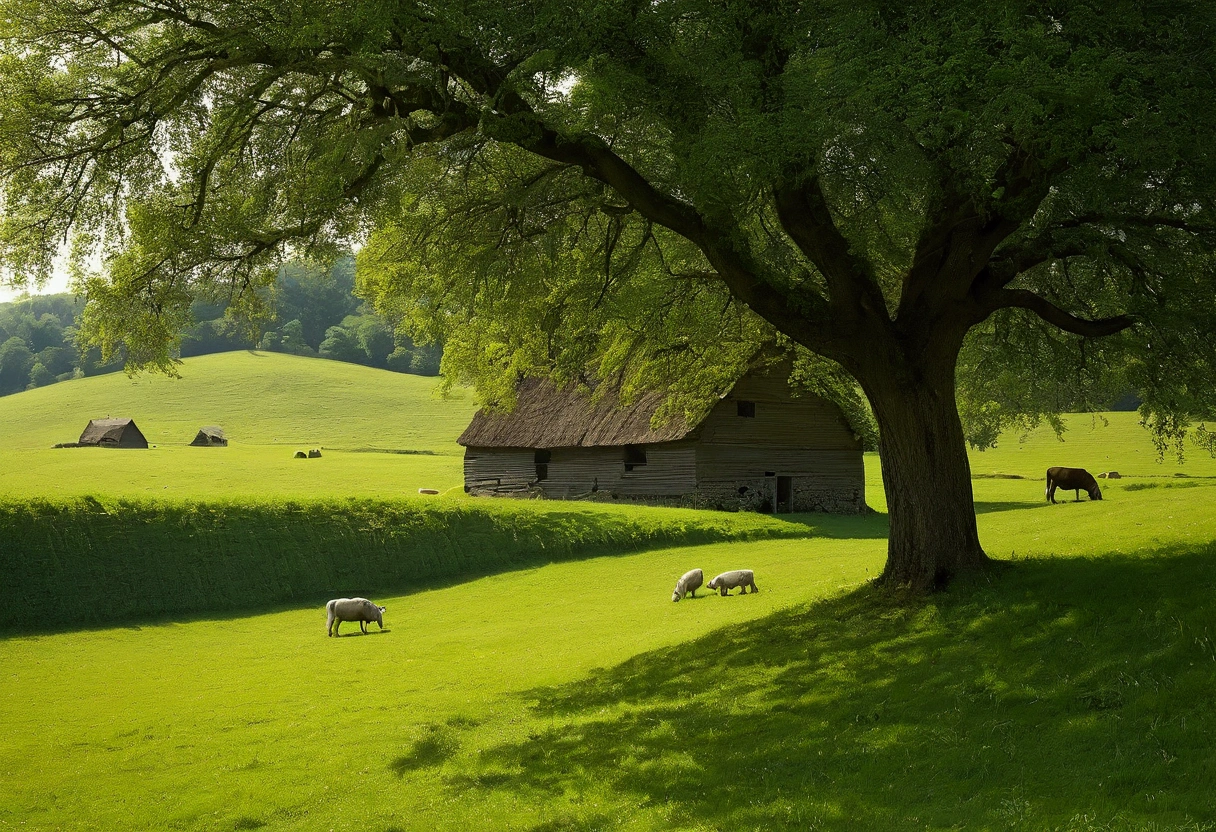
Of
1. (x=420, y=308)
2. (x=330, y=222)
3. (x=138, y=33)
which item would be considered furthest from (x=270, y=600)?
(x=138, y=33)

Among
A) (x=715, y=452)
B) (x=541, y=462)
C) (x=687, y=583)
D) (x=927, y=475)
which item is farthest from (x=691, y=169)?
(x=541, y=462)

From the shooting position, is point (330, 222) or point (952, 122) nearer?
point (952, 122)

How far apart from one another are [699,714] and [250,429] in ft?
284

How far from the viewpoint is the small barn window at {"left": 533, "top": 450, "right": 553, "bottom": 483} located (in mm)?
47625

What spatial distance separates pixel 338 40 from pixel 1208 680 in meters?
12.0

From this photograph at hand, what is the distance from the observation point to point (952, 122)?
988 cm

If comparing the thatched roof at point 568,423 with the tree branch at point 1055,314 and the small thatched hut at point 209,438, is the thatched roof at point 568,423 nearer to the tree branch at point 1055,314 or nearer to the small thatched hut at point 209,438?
the tree branch at point 1055,314

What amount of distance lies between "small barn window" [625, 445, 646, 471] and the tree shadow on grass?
27.9m

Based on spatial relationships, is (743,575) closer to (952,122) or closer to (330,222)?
(330,222)

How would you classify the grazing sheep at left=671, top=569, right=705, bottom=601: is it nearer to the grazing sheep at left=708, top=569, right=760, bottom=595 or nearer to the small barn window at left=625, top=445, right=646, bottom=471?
the grazing sheep at left=708, top=569, right=760, bottom=595

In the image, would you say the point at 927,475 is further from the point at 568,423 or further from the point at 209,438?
the point at 209,438

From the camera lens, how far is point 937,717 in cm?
1037

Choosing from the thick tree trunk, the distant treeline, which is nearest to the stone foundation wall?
the thick tree trunk

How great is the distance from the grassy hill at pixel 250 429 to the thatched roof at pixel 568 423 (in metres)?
5.81
